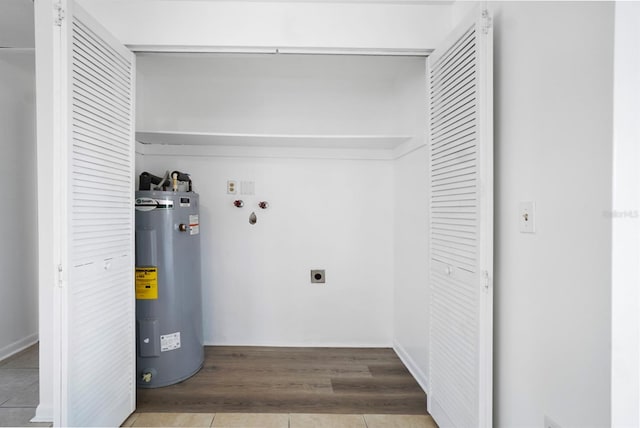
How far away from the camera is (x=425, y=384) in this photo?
233 centimetres

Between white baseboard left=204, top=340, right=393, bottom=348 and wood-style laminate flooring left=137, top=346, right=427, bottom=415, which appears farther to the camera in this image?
white baseboard left=204, top=340, right=393, bottom=348

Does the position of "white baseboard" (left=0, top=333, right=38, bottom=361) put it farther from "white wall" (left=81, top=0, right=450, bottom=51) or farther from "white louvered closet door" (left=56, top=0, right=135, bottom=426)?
"white wall" (left=81, top=0, right=450, bottom=51)

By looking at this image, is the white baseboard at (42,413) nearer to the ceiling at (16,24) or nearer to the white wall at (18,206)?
the white wall at (18,206)

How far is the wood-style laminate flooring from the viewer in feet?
6.98

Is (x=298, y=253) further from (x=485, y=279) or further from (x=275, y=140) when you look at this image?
(x=485, y=279)

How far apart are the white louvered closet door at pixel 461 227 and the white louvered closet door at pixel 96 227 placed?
1810mm

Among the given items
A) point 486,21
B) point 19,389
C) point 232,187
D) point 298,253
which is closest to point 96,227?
point 232,187

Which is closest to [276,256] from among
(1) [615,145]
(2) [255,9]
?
(2) [255,9]

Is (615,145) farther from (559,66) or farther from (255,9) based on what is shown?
(255,9)

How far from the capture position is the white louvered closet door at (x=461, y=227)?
1482 millimetres

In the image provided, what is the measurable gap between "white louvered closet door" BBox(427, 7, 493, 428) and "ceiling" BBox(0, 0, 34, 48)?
106 inches

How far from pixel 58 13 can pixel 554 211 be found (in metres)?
2.16

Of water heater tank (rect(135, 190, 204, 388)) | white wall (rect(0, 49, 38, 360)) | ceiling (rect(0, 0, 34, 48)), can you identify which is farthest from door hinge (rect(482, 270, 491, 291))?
white wall (rect(0, 49, 38, 360))

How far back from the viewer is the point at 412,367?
258cm
